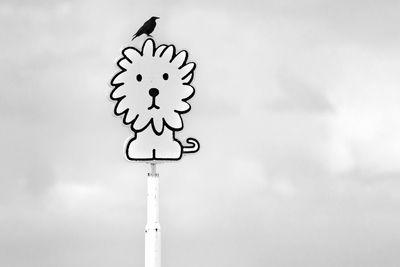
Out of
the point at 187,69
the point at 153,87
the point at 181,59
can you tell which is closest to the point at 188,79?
the point at 187,69

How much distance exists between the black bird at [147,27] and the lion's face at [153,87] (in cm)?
40

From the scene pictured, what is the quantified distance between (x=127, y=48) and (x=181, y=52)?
150 centimetres

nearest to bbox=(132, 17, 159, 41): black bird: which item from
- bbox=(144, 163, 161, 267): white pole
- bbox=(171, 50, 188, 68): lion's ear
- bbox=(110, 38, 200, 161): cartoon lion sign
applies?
bbox=(110, 38, 200, 161): cartoon lion sign

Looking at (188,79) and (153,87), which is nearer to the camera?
(153,87)

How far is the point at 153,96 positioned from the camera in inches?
1388

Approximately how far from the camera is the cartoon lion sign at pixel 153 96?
35.2 m

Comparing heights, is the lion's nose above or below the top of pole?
above

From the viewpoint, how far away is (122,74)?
115 feet

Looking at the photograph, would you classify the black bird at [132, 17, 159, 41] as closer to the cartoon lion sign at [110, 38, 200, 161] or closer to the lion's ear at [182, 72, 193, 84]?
the cartoon lion sign at [110, 38, 200, 161]

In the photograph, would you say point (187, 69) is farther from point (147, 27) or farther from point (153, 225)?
point (153, 225)

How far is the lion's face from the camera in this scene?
35.2m

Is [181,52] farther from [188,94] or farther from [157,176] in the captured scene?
[157,176]

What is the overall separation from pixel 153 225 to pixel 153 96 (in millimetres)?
3560

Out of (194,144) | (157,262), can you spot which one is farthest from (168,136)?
(157,262)
